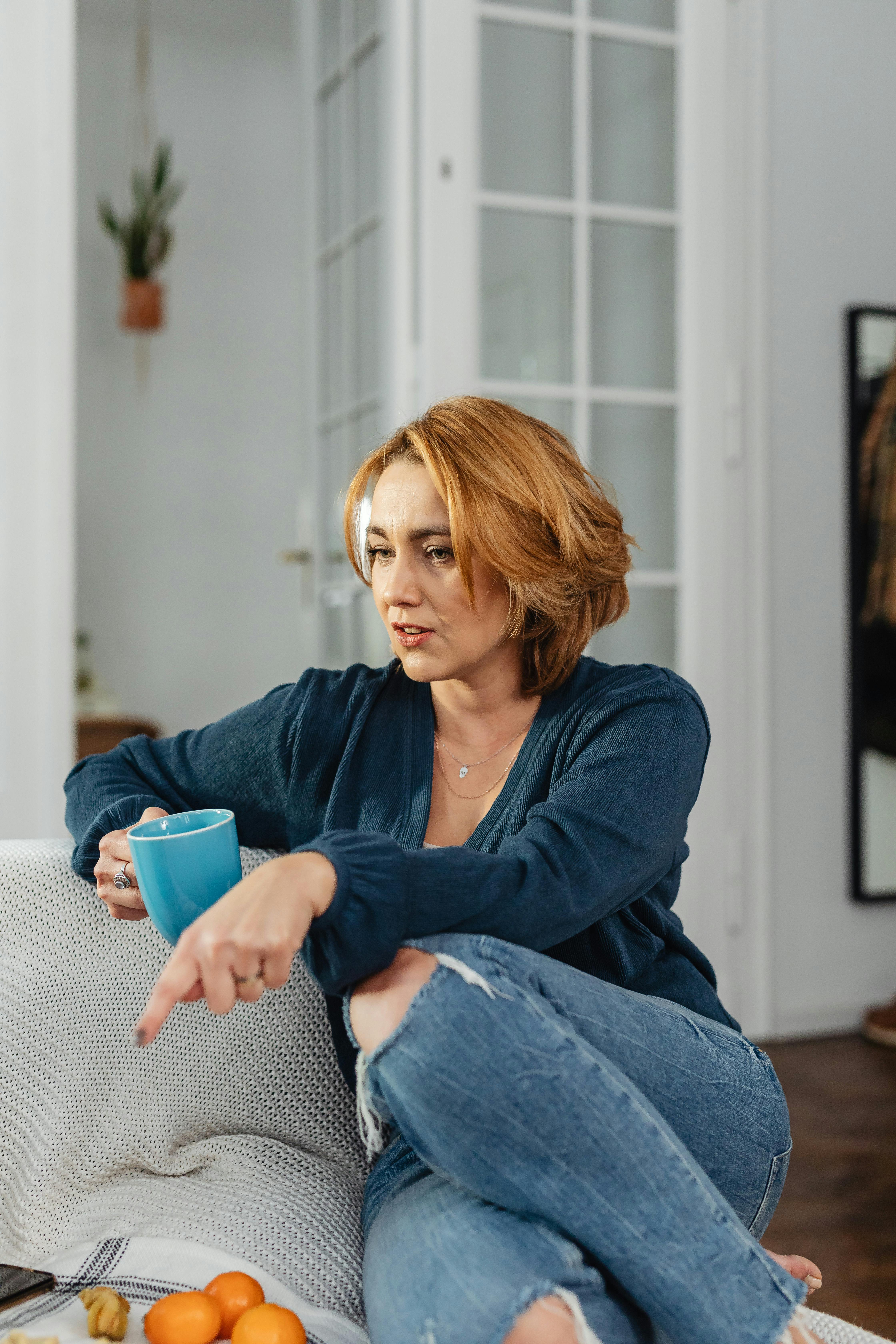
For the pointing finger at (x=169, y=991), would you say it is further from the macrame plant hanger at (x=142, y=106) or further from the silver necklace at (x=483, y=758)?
the macrame plant hanger at (x=142, y=106)

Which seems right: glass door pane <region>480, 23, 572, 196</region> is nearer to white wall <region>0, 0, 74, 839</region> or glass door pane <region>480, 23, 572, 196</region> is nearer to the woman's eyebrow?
white wall <region>0, 0, 74, 839</region>

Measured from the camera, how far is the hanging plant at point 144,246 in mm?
3471

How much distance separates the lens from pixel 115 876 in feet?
3.64

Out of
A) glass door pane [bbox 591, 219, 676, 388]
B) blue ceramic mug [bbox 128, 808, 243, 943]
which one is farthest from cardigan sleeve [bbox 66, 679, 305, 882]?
glass door pane [bbox 591, 219, 676, 388]

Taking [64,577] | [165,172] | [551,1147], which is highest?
[165,172]

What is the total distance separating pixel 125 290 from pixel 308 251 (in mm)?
660

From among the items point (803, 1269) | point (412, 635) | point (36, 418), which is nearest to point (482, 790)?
point (412, 635)

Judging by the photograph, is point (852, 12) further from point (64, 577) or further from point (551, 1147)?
point (551, 1147)

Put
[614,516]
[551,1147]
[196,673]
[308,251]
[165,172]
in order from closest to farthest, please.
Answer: [551,1147] < [614,516] < [308,251] < [165,172] < [196,673]

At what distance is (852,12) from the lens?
279 cm

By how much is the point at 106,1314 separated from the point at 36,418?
1.79m

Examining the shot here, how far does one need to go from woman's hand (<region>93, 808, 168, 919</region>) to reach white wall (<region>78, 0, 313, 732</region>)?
2.65 m

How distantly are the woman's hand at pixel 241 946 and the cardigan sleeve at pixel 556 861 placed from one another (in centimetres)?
4

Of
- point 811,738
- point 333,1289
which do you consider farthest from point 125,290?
point 333,1289
